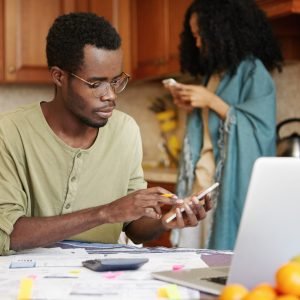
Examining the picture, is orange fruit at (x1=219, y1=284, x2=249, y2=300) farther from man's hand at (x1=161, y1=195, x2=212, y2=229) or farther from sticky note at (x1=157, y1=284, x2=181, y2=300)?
man's hand at (x1=161, y1=195, x2=212, y2=229)

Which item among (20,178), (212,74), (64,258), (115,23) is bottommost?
(64,258)

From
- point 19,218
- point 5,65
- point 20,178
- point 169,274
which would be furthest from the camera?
Result: point 5,65

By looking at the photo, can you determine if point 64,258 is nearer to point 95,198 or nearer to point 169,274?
point 169,274

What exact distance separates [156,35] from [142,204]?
2396mm

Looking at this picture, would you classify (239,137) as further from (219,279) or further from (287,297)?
(287,297)

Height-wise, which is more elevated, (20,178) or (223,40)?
(223,40)

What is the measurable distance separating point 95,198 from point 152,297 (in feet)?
2.32

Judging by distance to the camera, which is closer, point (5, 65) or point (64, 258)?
point (64, 258)

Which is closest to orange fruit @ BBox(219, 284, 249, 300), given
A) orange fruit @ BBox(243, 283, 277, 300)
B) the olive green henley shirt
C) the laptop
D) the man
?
orange fruit @ BBox(243, 283, 277, 300)

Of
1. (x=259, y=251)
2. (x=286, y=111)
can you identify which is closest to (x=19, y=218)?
(x=259, y=251)

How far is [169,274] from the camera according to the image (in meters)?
1.18

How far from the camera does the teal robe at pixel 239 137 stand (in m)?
2.64

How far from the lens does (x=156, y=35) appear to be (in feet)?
12.2

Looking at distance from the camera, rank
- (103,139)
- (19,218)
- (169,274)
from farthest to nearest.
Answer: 1. (103,139)
2. (19,218)
3. (169,274)
